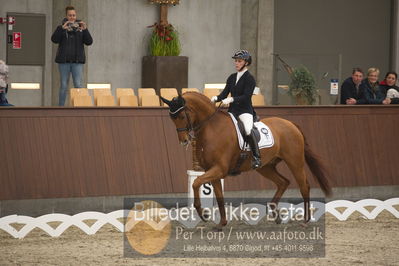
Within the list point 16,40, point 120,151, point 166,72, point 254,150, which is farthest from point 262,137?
point 16,40

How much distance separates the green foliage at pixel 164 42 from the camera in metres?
17.6

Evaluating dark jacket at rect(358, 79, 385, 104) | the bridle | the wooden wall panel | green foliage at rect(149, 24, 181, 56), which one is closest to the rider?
the bridle

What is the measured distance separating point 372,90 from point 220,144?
4.80m

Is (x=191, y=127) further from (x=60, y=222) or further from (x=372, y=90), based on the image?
(x=372, y=90)

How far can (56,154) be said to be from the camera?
10.7m

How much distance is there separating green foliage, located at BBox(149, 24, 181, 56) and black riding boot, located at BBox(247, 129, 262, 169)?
321 inches

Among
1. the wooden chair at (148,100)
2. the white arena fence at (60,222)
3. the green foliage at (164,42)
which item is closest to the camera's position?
the white arena fence at (60,222)

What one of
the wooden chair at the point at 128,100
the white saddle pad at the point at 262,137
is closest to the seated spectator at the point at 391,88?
the wooden chair at the point at 128,100

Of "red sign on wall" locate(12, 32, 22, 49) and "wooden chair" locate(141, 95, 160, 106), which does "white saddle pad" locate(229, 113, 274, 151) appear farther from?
"red sign on wall" locate(12, 32, 22, 49)

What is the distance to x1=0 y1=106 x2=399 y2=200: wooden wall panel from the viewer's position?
10.5m

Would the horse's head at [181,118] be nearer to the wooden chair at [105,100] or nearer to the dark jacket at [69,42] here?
the wooden chair at [105,100]

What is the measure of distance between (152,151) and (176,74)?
6.33 m

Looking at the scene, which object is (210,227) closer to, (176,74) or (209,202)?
(209,202)

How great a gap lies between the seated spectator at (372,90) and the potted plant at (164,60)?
198 inches
